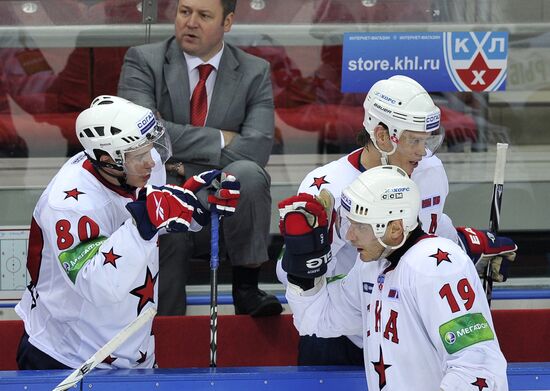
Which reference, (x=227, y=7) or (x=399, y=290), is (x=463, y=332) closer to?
(x=399, y=290)

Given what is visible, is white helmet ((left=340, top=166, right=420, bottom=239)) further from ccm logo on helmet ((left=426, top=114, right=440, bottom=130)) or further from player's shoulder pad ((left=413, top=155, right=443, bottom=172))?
player's shoulder pad ((left=413, top=155, right=443, bottom=172))

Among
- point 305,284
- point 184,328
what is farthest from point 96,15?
point 305,284

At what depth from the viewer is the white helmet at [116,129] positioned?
3814mm

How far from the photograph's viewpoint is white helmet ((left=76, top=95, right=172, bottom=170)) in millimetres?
3814

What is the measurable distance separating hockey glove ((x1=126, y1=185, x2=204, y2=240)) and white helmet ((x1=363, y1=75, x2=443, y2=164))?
2.29 feet

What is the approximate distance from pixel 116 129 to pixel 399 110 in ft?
2.98

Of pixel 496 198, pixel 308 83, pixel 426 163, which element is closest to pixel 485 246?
pixel 496 198

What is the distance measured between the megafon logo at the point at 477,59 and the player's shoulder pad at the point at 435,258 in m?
2.31

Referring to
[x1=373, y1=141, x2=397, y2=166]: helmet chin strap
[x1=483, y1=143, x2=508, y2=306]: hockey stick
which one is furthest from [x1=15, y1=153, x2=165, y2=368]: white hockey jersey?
[x1=483, y1=143, x2=508, y2=306]: hockey stick

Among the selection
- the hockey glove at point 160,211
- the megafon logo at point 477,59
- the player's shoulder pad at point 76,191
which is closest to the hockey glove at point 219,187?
the hockey glove at point 160,211

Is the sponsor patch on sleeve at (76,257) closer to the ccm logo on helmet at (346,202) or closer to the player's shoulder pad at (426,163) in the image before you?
the ccm logo on helmet at (346,202)

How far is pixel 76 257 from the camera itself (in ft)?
12.0

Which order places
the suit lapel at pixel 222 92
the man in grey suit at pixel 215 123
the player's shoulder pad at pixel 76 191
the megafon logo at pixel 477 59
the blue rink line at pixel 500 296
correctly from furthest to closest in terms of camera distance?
the megafon logo at pixel 477 59 < the blue rink line at pixel 500 296 < the suit lapel at pixel 222 92 < the man in grey suit at pixel 215 123 < the player's shoulder pad at pixel 76 191

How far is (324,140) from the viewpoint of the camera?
18.6 feet
